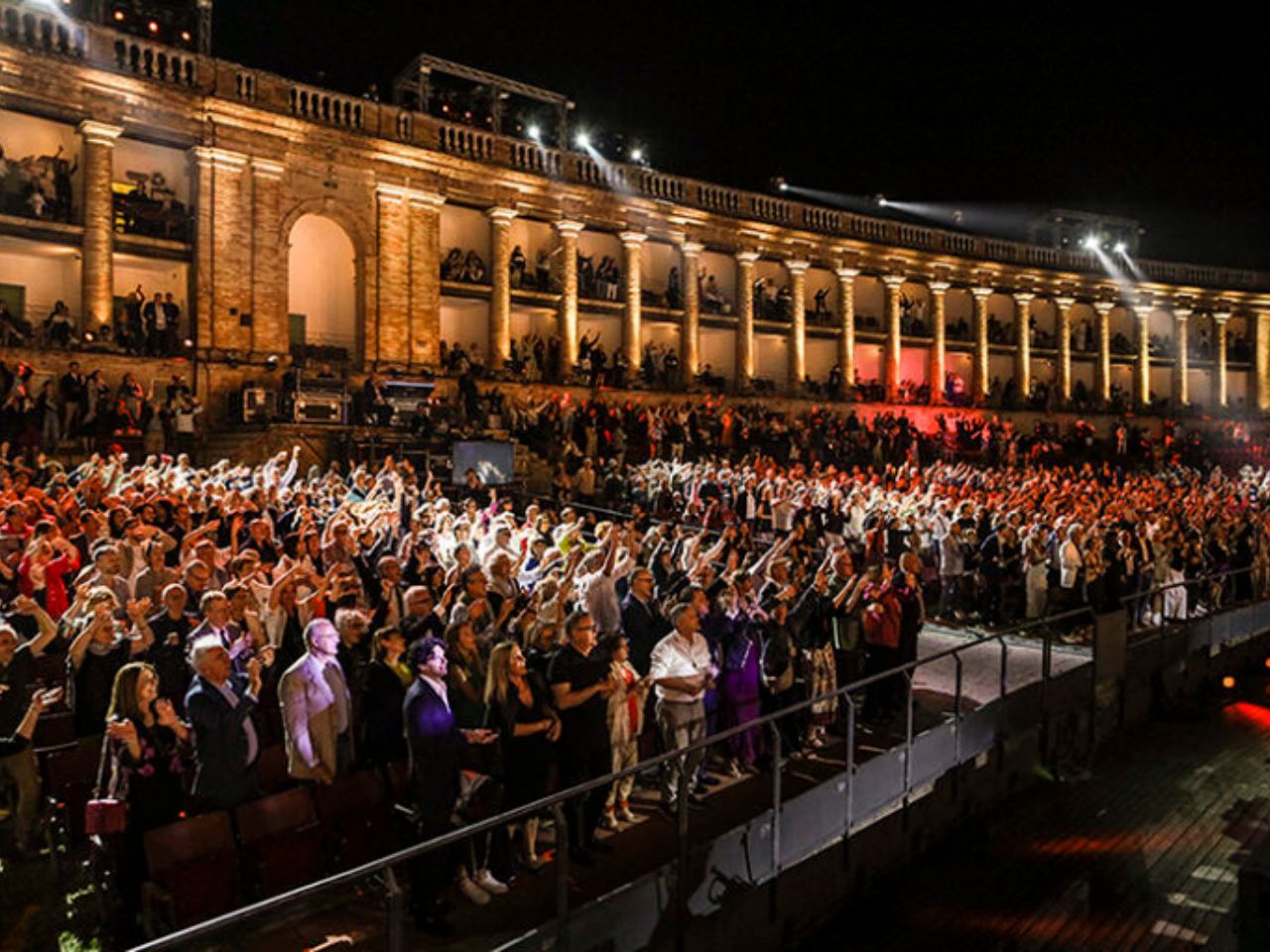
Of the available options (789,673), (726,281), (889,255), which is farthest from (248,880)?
(889,255)

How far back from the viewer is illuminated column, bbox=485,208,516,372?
31547 mm

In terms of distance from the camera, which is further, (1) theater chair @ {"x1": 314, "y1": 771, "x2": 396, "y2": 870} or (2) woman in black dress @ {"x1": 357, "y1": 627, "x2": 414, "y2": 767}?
(2) woman in black dress @ {"x1": 357, "y1": 627, "x2": 414, "y2": 767}

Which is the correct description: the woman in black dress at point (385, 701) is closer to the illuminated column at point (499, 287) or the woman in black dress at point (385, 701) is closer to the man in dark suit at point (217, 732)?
the man in dark suit at point (217, 732)

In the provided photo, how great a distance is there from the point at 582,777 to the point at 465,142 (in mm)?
27256

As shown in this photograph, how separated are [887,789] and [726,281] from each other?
111ft

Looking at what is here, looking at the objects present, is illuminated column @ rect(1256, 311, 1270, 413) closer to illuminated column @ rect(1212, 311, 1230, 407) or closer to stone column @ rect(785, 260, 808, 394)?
illuminated column @ rect(1212, 311, 1230, 407)

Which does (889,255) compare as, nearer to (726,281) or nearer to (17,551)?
(726,281)

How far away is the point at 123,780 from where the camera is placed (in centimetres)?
578

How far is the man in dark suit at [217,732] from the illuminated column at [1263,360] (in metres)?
58.6

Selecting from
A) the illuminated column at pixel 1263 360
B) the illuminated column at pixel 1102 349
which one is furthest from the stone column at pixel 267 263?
the illuminated column at pixel 1263 360

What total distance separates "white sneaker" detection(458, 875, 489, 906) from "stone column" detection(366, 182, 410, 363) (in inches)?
926

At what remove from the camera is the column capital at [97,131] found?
2333 centimetres

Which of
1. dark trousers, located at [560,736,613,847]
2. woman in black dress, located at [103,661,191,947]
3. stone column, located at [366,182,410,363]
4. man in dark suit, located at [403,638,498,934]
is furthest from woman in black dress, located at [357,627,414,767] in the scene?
stone column, located at [366,182,410,363]

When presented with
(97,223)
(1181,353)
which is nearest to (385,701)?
→ (97,223)
